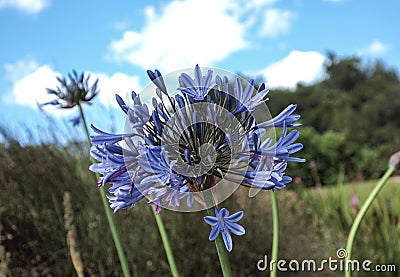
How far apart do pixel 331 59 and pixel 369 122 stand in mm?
10750

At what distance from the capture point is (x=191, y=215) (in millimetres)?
4301

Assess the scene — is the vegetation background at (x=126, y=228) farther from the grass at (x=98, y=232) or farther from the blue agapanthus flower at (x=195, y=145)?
the blue agapanthus flower at (x=195, y=145)

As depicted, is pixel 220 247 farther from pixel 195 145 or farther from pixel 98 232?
pixel 98 232

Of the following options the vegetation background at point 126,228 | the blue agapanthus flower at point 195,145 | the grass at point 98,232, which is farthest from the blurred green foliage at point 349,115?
the blue agapanthus flower at point 195,145

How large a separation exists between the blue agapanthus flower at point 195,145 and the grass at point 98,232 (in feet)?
9.57

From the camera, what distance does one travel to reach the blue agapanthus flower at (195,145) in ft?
3.40

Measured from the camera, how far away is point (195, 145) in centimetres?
108

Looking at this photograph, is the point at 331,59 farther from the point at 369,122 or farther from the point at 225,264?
the point at 225,264

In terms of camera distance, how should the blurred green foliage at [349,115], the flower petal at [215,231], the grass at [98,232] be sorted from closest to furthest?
the flower petal at [215,231]
the grass at [98,232]
the blurred green foliage at [349,115]

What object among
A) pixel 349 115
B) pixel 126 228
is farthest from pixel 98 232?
pixel 349 115

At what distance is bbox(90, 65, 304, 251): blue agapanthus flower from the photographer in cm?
104

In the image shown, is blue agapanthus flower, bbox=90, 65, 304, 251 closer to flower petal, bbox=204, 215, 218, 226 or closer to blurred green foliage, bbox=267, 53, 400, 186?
flower petal, bbox=204, 215, 218, 226

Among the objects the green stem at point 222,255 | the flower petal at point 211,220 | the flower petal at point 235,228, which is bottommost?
the green stem at point 222,255

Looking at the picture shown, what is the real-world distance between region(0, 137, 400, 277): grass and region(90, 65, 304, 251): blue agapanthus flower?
9.57 ft
